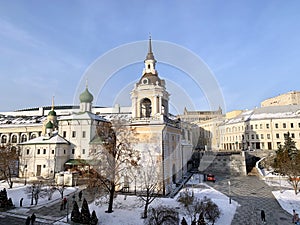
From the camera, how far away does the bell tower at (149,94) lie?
25844mm

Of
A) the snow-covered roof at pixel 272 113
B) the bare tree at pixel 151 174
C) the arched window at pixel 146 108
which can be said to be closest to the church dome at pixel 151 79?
the arched window at pixel 146 108

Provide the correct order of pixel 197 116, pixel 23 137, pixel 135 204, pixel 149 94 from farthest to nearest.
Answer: pixel 197 116 < pixel 23 137 < pixel 149 94 < pixel 135 204

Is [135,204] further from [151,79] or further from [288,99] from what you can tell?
[288,99]

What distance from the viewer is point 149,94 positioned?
26.1 meters

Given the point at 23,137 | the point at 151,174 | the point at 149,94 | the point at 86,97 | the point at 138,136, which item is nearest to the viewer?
the point at 151,174

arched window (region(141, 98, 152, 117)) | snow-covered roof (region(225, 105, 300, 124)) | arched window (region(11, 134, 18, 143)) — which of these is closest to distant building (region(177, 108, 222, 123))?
snow-covered roof (region(225, 105, 300, 124))

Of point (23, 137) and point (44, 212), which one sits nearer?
point (44, 212)

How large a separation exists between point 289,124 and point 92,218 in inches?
2203

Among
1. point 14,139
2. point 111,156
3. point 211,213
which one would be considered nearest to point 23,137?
point 14,139

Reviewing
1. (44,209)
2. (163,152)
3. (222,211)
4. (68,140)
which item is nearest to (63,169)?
(68,140)

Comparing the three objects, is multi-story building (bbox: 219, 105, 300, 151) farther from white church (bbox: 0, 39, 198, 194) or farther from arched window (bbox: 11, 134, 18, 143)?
arched window (bbox: 11, 134, 18, 143)

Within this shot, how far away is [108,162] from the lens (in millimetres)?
18625

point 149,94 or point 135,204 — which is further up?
point 149,94

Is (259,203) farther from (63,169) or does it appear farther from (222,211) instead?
(63,169)
